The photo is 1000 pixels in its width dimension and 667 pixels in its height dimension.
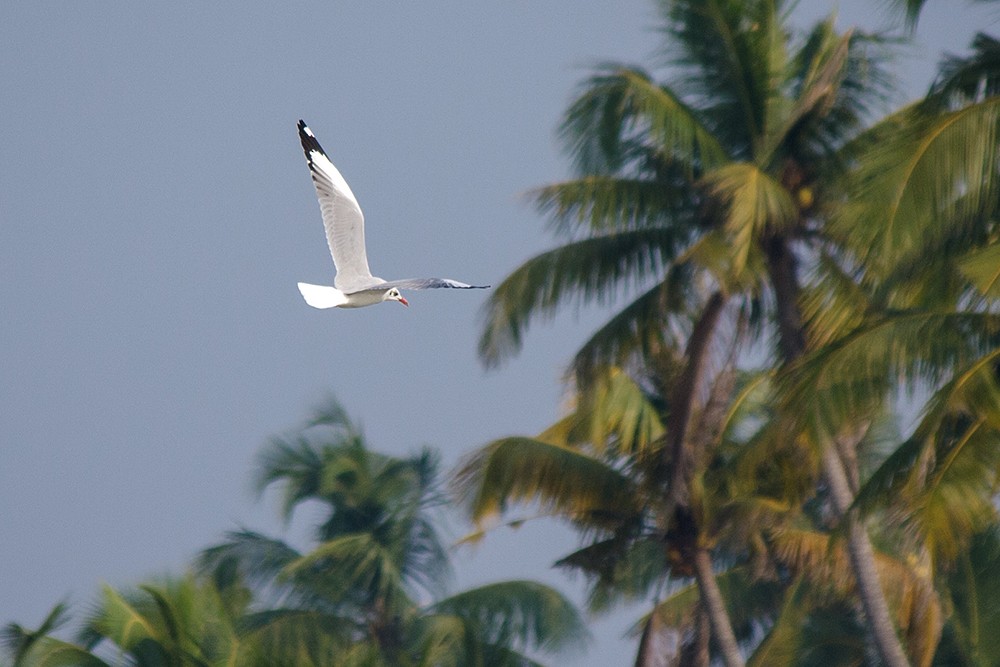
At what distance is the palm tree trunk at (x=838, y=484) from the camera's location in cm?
1274

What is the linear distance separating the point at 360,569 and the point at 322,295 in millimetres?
6916

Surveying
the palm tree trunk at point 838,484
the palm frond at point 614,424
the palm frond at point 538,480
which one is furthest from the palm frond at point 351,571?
the palm tree trunk at point 838,484

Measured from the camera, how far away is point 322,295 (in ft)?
39.0

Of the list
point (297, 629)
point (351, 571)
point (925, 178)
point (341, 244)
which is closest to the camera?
point (925, 178)

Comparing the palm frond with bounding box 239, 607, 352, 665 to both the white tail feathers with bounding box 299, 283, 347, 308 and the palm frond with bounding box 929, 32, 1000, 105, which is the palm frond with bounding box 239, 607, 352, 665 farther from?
the palm frond with bounding box 929, 32, 1000, 105

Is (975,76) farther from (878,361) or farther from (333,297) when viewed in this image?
(333,297)

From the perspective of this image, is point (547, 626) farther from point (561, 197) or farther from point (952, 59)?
point (952, 59)

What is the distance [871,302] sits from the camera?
38.8ft

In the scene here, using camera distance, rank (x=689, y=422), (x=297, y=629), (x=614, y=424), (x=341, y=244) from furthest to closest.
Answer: (x=297, y=629)
(x=614, y=424)
(x=689, y=422)
(x=341, y=244)

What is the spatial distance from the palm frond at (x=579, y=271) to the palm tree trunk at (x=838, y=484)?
2.64 feet

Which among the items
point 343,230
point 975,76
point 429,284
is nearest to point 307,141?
point 343,230

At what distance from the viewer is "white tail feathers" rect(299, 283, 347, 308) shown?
11711 mm

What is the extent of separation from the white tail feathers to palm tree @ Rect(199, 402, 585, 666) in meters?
4.63

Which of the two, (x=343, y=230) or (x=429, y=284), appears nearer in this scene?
(x=429, y=284)
